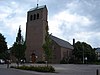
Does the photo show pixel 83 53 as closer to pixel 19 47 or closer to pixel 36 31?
pixel 36 31

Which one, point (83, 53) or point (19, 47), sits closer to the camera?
point (19, 47)

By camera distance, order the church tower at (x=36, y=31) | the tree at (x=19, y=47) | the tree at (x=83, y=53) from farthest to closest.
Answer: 1. the tree at (x=83, y=53)
2. the church tower at (x=36, y=31)
3. the tree at (x=19, y=47)

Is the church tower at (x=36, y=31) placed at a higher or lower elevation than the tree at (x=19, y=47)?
higher

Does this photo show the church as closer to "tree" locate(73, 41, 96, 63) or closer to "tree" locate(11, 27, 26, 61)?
"tree" locate(73, 41, 96, 63)

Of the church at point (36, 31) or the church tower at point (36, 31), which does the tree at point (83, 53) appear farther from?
the church tower at point (36, 31)

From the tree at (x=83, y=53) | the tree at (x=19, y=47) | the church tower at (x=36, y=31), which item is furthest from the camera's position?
the tree at (x=83, y=53)

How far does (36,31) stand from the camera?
85625 millimetres

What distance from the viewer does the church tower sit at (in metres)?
83.1

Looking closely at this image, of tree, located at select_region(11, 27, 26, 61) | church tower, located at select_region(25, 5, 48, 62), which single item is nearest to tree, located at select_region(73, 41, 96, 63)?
church tower, located at select_region(25, 5, 48, 62)

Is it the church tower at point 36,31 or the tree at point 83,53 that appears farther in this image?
the tree at point 83,53

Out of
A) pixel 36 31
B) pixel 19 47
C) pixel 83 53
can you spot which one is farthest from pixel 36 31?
pixel 19 47

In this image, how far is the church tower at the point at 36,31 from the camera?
83125 millimetres

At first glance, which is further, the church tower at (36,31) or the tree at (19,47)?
the church tower at (36,31)

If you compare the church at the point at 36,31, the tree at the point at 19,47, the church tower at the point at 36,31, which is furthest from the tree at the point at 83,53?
the tree at the point at 19,47
